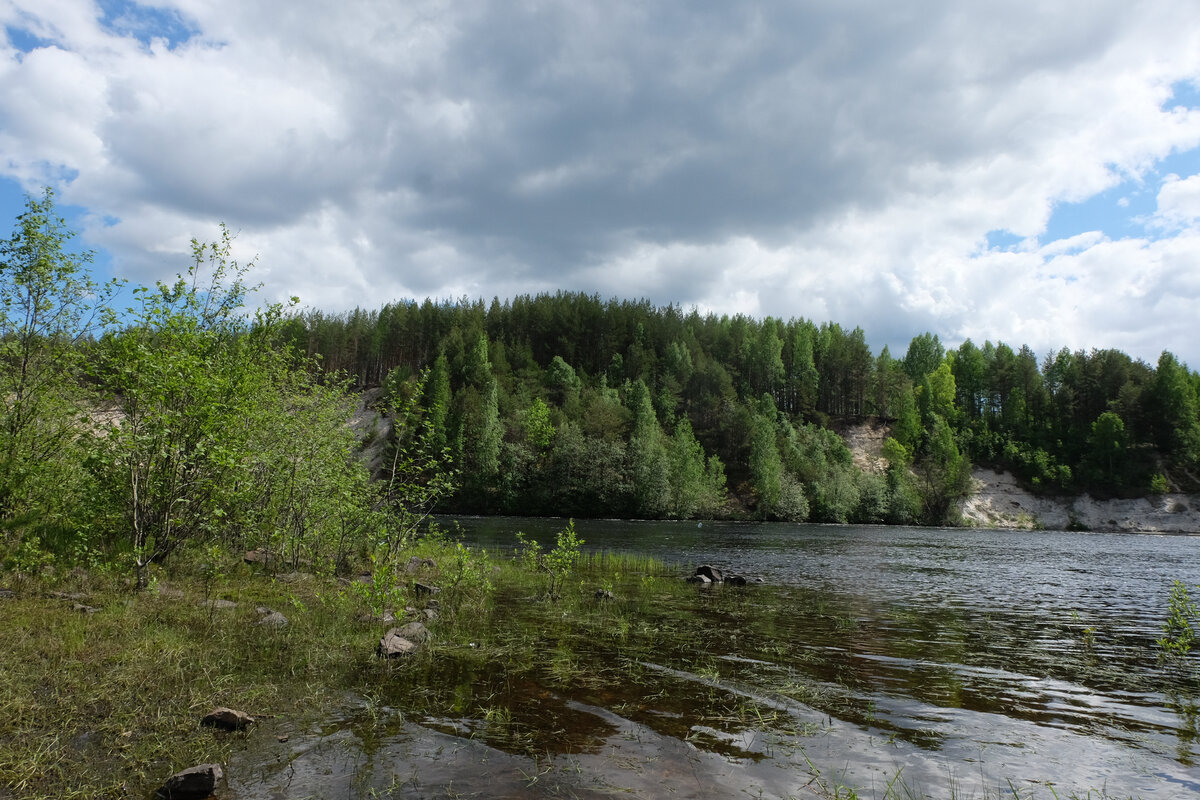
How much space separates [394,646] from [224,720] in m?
3.91

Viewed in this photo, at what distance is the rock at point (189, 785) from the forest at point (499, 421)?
811 centimetres

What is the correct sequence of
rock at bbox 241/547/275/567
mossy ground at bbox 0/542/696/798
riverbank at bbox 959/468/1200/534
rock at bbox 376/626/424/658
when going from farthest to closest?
riverbank at bbox 959/468/1200/534 < rock at bbox 241/547/275/567 < rock at bbox 376/626/424/658 < mossy ground at bbox 0/542/696/798

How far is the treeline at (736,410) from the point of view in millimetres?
98688

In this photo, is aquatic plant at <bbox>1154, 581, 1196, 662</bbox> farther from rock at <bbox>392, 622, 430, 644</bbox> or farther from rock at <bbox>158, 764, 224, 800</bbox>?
rock at <bbox>158, 764, 224, 800</bbox>

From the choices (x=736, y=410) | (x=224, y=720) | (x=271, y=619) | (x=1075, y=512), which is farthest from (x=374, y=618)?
(x=1075, y=512)

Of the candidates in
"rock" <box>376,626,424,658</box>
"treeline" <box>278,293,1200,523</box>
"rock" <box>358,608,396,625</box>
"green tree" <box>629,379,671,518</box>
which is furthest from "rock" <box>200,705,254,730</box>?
"green tree" <box>629,379,671,518</box>

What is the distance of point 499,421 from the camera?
106750mm

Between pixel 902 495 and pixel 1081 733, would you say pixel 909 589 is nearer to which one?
pixel 1081 733

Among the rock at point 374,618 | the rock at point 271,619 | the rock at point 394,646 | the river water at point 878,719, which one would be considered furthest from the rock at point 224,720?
the rock at point 374,618

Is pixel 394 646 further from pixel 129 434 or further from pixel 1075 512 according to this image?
pixel 1075 512

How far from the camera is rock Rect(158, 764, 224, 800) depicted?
569 cm

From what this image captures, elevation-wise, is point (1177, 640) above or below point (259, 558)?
below

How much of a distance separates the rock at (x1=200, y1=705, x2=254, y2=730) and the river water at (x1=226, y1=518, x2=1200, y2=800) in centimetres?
104

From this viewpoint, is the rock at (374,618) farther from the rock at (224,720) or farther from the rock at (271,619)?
the rock at (224,720)
